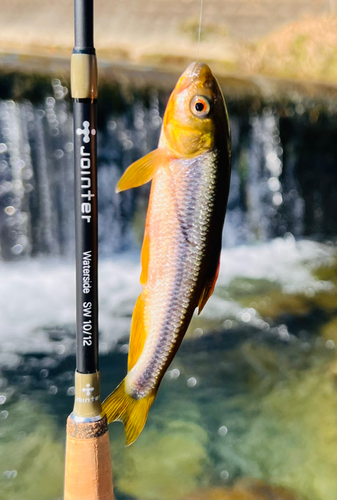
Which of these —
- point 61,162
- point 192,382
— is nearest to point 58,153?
point 61,162

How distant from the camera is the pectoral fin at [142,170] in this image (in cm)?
144

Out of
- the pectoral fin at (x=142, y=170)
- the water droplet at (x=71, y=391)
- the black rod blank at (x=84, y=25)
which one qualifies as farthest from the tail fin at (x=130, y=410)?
the water droplet at (x=71, y=391)

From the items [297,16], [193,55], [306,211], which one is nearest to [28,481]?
[306,211]

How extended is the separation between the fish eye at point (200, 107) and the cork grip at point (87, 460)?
3.24 feet

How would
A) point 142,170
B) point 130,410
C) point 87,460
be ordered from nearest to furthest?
point 142,170 → point 130,410 → point 87,460

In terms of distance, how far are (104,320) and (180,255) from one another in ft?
14.5

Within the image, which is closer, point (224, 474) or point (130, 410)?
point (130, 410)

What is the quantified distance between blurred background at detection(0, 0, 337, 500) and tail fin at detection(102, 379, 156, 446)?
72.2 inches

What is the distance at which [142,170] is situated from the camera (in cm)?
146

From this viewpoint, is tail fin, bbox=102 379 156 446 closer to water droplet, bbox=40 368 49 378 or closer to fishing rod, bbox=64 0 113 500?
fishing rod, bbox=64 0 113 500

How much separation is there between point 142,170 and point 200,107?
22 cm

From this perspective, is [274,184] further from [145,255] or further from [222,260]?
[145,255]

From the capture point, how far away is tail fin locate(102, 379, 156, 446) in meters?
1.65

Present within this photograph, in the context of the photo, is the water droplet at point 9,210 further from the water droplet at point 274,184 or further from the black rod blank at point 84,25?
the black rod blank at point 84,25
